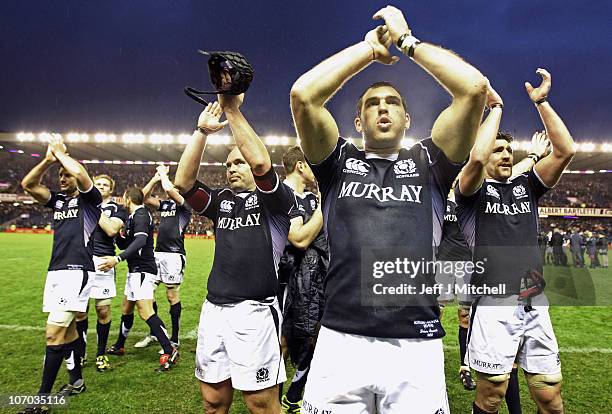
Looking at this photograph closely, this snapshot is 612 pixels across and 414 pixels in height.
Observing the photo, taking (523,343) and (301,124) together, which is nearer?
(301,124)

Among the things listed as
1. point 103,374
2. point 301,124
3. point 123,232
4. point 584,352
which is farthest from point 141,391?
point 584,352

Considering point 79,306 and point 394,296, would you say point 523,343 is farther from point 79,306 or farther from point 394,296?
point 79,306

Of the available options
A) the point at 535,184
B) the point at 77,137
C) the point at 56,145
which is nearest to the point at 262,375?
the point at 535,184

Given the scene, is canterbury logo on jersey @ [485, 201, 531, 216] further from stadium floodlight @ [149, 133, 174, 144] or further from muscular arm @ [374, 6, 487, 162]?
stadium floodlight @ [149, 133, 174, 144]

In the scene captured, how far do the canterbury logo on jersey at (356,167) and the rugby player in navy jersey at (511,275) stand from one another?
131 cm

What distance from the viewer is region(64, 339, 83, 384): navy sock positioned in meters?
4.73

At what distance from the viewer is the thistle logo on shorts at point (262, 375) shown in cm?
307

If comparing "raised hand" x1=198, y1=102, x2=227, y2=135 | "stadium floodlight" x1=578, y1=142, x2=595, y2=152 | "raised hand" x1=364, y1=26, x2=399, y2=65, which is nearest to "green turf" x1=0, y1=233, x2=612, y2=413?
"raised hand" x1=198, y1=102, x2=227, y2=135

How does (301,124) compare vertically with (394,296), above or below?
above

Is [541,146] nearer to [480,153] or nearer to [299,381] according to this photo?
[480,153]

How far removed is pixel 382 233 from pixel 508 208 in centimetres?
200

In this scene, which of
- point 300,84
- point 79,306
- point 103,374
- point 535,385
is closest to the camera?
point 300,84

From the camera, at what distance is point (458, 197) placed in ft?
11.7

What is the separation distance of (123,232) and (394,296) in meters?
6.00
